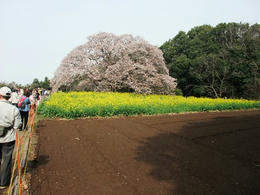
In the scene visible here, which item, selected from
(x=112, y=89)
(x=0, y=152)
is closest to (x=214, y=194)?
(x=0, y=152)

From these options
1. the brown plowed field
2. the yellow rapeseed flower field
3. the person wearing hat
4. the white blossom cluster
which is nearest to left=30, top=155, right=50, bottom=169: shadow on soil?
the brown plowed field

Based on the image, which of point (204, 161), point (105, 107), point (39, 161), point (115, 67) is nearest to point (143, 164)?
point (204, 161)

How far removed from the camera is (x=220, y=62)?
26.4m

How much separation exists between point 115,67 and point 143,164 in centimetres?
1402

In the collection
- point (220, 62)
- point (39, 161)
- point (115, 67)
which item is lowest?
point (39, 161)

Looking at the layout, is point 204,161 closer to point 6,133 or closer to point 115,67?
point 6,133

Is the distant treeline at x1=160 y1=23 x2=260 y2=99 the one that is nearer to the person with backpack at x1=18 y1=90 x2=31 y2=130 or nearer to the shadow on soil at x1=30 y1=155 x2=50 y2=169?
the person with backpack at x1=18 y1=90 x2=31 y2=130

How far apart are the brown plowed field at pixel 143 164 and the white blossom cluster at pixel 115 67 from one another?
11.3m

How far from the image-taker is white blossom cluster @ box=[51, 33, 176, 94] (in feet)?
57.1

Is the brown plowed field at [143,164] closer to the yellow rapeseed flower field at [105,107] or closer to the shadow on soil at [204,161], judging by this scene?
the shadow on soil at [204,161]

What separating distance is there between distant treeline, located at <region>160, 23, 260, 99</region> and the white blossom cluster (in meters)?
11.6

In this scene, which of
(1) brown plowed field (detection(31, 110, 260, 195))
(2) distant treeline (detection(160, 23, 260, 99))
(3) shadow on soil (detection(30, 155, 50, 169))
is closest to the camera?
(1) brown plowed field (detection(31, 110, 260, 195))

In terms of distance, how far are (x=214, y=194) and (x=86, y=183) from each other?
7.31 feet

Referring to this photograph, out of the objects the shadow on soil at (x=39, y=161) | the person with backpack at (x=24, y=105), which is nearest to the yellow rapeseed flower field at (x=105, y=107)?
the person with backpack at (x=24, y=105)
